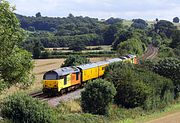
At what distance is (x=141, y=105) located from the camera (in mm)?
46656

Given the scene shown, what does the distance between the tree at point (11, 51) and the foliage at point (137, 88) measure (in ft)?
62.3

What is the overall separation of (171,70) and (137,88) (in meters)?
13.6

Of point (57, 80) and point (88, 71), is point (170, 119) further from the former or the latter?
point (88, 71)

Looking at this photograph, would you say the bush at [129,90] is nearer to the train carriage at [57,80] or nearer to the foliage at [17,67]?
the train carriage at [57,80]

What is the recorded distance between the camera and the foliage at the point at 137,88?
45.6 meters

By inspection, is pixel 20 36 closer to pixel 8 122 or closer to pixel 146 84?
A: pixel 8 122

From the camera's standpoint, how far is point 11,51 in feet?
87.4

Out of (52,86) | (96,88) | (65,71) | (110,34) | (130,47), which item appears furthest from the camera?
(110,34)

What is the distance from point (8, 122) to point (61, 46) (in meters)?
143

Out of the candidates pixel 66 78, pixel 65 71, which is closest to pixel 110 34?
pixel 65 71

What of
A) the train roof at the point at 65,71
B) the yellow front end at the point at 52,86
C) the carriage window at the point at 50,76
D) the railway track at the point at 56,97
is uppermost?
the train roof at the point at 65,71

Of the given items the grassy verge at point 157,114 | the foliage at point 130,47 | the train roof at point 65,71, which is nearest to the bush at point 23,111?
the grassy verge at point 157,114

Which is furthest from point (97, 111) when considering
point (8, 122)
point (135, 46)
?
point (135, 46)

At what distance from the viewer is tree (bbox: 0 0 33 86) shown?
25.9 metres
